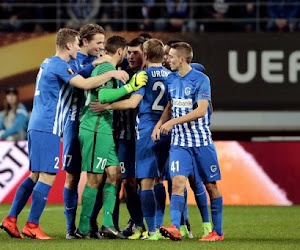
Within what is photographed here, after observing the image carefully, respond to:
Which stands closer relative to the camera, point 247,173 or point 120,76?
point 120,76

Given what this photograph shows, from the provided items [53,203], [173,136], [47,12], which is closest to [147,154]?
[173,136]

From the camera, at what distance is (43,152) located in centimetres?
871

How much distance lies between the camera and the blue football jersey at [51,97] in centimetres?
874

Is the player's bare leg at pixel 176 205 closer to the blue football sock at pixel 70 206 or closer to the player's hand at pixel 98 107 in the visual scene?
the player's hand at pixel 98 107

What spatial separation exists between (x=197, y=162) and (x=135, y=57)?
1466mm

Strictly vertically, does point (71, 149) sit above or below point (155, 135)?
below

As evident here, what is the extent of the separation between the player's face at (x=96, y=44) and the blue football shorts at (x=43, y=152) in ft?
3.63

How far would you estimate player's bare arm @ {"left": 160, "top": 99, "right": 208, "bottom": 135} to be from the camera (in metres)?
8.46

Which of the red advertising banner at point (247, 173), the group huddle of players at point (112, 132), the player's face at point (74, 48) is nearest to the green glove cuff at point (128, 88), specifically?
the group huddle of players at point (112, 132)

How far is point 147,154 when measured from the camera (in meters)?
8.95

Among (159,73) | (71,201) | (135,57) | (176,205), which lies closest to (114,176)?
(71,201)

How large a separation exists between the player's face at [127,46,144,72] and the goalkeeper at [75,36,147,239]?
13.6 inches

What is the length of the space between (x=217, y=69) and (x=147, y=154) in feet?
26.4

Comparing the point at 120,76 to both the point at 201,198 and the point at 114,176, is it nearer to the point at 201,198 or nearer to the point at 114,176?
the point at 114,176
